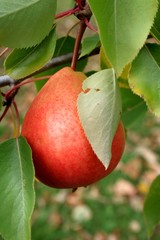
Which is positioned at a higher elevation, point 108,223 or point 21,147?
point 21,147

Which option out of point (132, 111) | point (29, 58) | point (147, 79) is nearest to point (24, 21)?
point (29, 58)

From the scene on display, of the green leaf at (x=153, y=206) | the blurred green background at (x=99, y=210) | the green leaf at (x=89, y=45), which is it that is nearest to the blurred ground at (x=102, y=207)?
the blurred green background at (x=99, y=210)

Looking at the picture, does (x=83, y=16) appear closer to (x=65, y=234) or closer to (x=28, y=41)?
(x=28, y=41)

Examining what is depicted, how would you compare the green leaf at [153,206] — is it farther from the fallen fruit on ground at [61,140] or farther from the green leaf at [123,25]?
the green leaf at [123,25]

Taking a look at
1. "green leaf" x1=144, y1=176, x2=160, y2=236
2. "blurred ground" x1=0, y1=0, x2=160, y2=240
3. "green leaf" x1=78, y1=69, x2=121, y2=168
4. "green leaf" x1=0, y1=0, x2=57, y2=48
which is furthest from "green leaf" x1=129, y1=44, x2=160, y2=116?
"blurred ground" x1=0, y1=0, x2=160, y2=240

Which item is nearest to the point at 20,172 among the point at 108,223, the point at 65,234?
the point at 65,234

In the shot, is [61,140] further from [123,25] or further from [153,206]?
[153,206]

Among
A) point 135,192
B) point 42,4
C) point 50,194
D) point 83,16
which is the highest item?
point 42,4
